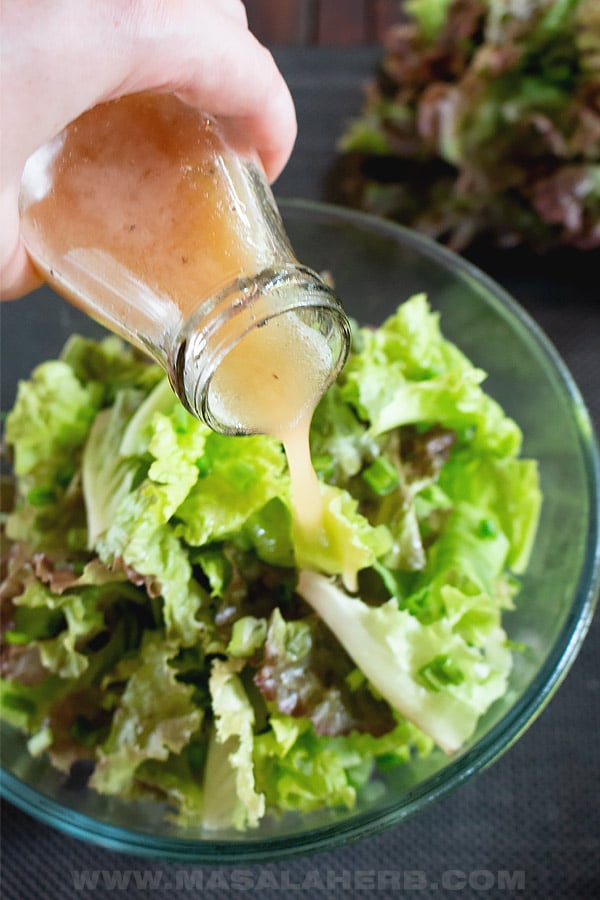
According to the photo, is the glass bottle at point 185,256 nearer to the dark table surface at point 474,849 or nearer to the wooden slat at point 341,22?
the dark table surface at point 474,849

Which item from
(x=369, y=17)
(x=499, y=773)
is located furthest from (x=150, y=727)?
(x=369, y=17)

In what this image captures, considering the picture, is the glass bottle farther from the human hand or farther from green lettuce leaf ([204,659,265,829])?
green lettuce leaf ([204,659,265,829])

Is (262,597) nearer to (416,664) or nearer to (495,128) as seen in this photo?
(416,664)

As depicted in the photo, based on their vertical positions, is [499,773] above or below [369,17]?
below

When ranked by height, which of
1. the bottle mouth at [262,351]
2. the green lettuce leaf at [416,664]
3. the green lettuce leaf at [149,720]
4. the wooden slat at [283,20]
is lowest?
the green lettuce leaf at [149,720]

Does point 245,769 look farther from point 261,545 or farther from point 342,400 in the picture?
point 342,400

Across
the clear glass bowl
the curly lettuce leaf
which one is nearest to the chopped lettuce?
the clear glass bowl

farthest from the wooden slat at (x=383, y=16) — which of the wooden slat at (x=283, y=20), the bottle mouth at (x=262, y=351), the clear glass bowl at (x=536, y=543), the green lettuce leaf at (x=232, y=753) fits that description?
the green lettuce leaf at (x=232, y=753)

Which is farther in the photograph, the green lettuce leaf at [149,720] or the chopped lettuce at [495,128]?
the chopped lettuce at [495,128]

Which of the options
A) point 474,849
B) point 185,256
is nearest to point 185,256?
point 185,256
